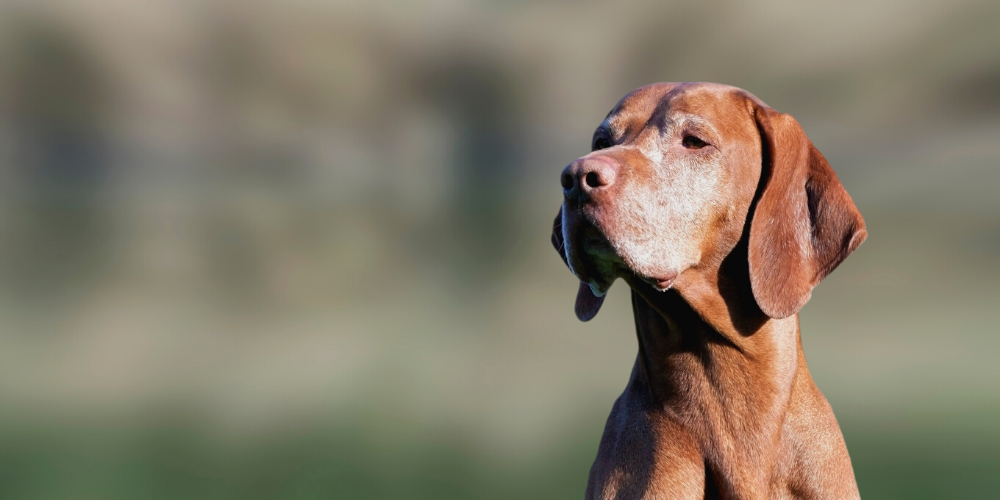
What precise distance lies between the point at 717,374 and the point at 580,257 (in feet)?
2.89

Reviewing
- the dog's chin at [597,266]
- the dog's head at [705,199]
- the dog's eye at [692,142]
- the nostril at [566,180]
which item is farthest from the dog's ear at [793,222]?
the nostril at [566,180]

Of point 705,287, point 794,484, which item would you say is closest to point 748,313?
point 705,287

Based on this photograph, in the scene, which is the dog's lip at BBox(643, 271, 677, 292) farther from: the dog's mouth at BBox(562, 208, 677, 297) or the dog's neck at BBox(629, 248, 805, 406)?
the dog's neck at BBox(629, 248, 805, 406)

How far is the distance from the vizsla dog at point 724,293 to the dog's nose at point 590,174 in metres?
0.08

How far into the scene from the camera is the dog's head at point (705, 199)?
3.52 m

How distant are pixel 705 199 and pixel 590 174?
646 mm

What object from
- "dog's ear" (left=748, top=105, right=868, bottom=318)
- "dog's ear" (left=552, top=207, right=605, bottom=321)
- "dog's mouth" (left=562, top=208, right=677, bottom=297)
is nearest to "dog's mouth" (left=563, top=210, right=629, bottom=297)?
"dog's mouth" (left=562, top=208, right=677, bottom=297)

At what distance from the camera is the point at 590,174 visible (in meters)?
3.43

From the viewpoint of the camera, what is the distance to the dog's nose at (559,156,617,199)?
3.43 m

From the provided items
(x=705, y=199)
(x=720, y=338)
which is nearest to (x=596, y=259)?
(x=705, y=199)

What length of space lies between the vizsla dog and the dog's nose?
0.08 meters

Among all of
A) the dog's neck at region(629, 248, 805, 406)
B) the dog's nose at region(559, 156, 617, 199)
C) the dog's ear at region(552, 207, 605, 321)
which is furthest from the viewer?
the dog's ear at region(552, 207, 605, 321)

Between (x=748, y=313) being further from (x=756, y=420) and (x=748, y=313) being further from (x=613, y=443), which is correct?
(x=613, y=443)

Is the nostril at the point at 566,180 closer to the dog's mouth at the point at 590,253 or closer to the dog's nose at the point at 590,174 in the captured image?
the dog's nose at the point at 590,174
